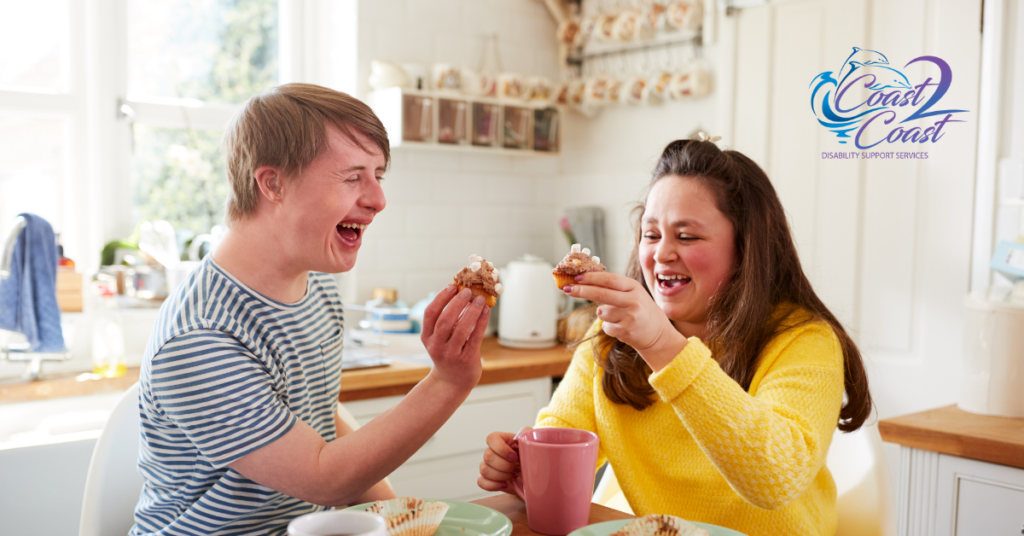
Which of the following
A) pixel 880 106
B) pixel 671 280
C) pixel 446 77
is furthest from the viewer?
pixel 446 77

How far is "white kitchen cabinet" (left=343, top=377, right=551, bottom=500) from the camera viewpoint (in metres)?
2.17

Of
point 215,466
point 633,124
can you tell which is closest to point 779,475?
point 215,466

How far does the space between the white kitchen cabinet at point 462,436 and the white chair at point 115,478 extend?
88 centimetres

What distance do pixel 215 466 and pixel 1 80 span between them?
6.45 ft

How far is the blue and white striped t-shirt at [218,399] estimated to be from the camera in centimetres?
94

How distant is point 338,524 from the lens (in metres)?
0.69

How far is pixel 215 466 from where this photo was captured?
3.13 ft

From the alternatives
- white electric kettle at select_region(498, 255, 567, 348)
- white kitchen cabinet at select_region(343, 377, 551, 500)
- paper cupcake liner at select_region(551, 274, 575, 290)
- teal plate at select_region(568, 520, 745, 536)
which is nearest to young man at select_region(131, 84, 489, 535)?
paper cupcake liner at select_region(551, 274, 575, 290)

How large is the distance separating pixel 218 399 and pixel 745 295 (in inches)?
31.6

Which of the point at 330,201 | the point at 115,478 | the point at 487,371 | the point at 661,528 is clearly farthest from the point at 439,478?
the point at 661,528

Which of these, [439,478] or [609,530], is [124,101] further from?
[609,530]

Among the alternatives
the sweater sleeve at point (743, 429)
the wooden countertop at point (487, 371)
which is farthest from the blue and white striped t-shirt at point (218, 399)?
the wooden countertop at point (487, 371)

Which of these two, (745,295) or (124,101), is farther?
(124,101)

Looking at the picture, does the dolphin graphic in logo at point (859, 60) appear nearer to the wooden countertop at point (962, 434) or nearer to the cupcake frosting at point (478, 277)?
the wooden countertop at point (962, 434)
